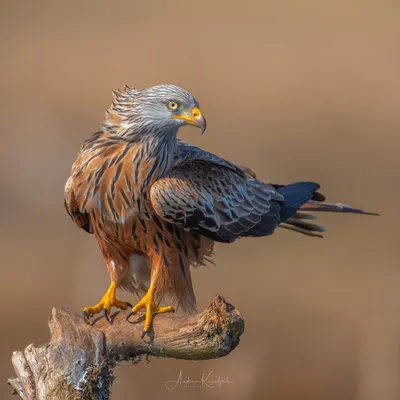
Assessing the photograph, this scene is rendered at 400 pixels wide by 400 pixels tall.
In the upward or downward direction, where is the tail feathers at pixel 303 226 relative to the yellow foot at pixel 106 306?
upward

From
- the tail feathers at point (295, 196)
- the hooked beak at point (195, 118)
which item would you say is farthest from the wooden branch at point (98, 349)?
the tail feathers at point (295, 196)

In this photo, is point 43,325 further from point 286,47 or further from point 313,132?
point 286,47

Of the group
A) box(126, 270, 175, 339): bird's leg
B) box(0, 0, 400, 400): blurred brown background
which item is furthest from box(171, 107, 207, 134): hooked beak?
box(0, 0, 400, 400): blurred brown background

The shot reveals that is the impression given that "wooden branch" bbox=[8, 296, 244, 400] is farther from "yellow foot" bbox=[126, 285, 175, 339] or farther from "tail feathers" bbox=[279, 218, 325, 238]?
"tail feathers" bbox=[279, 218, 325, 238]

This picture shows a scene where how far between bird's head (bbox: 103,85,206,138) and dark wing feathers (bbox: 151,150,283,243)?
1.10ft

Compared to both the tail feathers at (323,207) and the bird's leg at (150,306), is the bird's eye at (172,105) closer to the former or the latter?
the bird's leg at (150,306)

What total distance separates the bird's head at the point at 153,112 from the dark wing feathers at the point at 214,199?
34cm

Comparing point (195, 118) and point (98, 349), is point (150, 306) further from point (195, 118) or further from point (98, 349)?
point (195, 118)

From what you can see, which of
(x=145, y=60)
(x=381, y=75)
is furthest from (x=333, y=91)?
(x=145, y=60)

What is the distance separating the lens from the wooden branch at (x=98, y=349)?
6.93 meters

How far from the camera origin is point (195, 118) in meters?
7.78

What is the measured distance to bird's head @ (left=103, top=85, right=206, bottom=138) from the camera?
25.7 feet

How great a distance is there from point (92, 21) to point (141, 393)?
586 inches

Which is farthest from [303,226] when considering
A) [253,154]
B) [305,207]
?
[253,154]
